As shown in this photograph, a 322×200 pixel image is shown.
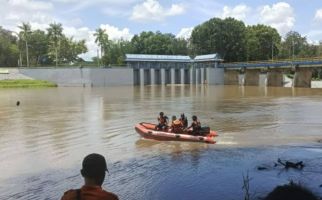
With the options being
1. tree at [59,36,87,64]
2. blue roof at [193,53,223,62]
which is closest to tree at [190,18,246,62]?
blue roof at [193,53,223,62]

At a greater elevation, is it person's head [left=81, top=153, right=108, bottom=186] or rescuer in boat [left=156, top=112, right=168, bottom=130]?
person's head [left=81, top=153, right=108, bottom=186]

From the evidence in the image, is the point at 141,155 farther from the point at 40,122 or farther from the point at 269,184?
the point at 40,122

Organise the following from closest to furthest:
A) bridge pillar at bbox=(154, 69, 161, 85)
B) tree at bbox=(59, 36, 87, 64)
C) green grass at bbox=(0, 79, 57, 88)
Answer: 1. green grass at bbox=(0, 79, 57, 88)
2. bridge pillar at bbox=(154, 69, 161, 85)
3. tree at bbox=(59, 36, 87, 64)

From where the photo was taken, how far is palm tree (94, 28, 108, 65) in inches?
4240

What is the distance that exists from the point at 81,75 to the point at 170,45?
29020 mm

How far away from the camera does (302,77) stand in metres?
71.6

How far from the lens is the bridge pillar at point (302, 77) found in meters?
71.2

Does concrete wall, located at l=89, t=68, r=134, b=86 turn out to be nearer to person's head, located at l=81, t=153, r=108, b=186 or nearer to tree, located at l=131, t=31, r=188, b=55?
tree, located at l=131, t=31, r=188, b=55

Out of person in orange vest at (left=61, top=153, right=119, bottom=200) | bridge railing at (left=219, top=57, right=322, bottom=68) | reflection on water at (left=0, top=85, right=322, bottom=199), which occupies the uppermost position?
bridge railing at (left=219, top=57, right=322, bottom=68)

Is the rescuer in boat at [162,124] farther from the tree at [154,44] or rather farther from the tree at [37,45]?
the tree at [37,45]

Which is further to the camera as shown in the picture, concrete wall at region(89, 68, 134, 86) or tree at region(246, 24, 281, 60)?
tree at region(246, 24, 281, 60)

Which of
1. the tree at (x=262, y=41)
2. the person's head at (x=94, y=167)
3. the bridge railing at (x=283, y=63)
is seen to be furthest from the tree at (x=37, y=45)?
the person's head at (x=94, y=167)

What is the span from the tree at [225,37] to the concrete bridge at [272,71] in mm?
5149

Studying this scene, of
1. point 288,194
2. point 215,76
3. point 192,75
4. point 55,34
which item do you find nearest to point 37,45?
point 55,34
